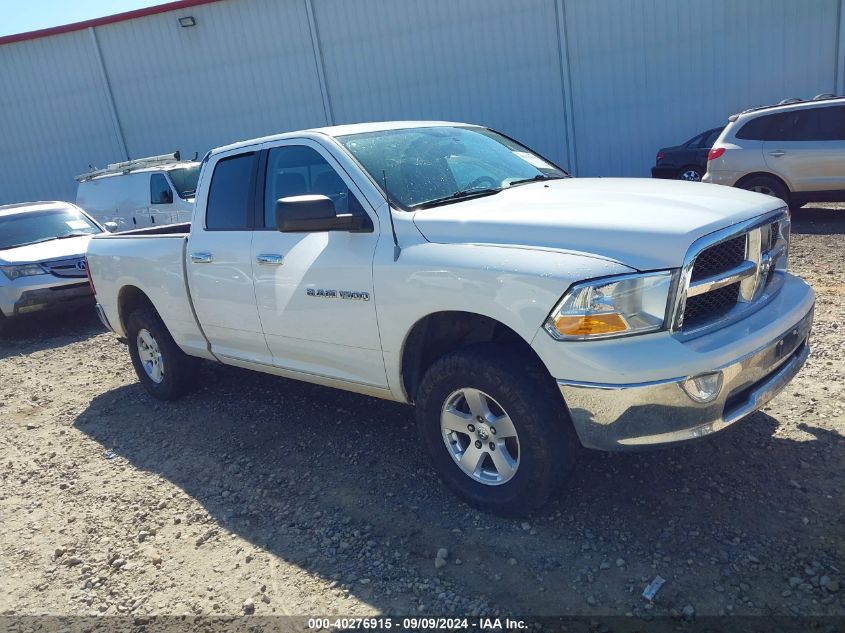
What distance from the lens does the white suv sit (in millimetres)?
9758

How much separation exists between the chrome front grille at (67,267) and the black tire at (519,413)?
6997 millimetres

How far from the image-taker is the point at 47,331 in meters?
9.08

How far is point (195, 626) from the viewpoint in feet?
9.55

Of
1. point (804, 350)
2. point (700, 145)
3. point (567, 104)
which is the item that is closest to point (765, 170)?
point (700, 145)

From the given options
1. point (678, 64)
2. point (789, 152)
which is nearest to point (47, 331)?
point (789, 152)

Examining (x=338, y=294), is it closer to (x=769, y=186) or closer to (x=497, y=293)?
(x=497, y=293)

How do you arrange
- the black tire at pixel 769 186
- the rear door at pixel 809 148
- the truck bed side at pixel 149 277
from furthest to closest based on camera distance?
the black tire at pixel 769 186
the rear door at pixel 809 148
the truck bed side at pixel 149 277

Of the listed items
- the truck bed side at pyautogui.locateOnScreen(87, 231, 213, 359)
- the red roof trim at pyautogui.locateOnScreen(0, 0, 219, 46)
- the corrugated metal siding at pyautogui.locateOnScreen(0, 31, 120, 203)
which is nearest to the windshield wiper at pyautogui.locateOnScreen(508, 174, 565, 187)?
the truck bed side at pyautogui.locateOnScreen(87, 231, 213, 359)

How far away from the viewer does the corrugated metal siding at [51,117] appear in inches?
730

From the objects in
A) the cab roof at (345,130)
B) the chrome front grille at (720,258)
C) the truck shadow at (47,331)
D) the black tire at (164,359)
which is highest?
the cab roof at (345,130)

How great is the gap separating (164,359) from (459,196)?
9.95 ft

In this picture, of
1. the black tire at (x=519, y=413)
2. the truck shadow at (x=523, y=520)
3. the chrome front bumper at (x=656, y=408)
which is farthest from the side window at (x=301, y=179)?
the chrome front bumper at (x=656, y=408)

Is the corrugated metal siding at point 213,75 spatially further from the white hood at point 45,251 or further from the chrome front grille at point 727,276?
the chrome front grille at point 727,276

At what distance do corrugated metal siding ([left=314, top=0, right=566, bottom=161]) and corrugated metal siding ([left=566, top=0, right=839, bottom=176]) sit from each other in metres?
0.69
